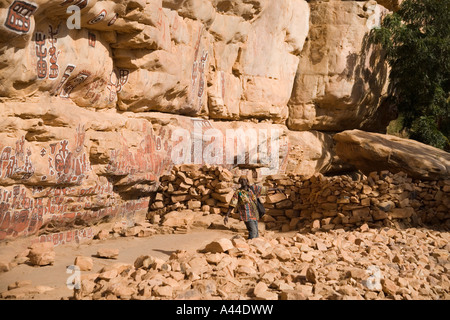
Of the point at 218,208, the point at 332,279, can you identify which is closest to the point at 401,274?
the point at 332,279

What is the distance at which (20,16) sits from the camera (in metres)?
6.70

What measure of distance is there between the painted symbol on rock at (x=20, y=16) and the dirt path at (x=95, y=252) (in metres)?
3.23

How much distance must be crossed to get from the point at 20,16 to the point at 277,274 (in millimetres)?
5091

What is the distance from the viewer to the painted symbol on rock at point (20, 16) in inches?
255

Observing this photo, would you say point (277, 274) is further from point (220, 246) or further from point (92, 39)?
point (92, 39)

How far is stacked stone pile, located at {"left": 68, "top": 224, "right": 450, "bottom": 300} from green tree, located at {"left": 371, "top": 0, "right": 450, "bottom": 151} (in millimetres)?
10508

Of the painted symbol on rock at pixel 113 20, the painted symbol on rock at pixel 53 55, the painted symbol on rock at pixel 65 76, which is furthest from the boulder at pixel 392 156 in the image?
the painted symbol on rock at pixel 53 55

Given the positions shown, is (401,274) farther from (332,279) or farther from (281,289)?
(281,289)

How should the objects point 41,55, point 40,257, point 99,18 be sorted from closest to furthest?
point 40,257
point 41,55
point 99,18

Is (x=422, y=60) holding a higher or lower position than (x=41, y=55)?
higher

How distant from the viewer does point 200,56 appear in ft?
40.5

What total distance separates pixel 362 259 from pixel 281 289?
6.33 feet
